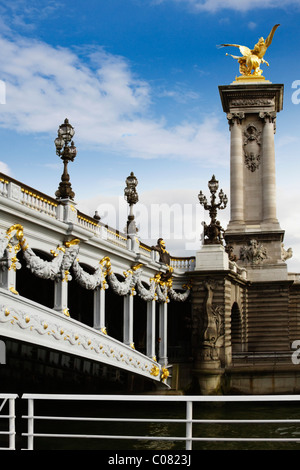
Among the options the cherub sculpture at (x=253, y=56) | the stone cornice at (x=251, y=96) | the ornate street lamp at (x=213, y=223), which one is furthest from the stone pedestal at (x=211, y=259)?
the cherub sculpture at (x=253, y=56)

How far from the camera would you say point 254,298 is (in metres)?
51.8

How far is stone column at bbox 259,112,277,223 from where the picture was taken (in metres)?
54.7

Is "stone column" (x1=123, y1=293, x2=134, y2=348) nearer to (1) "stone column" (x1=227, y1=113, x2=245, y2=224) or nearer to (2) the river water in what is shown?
(2) the river water

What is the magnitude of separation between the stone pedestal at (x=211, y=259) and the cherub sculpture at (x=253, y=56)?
23.5 meters

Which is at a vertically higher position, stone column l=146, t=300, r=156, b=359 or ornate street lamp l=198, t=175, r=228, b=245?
ornate street lamp l=198, t=175, r=228, b=245

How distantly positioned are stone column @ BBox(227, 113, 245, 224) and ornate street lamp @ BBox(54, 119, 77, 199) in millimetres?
31275

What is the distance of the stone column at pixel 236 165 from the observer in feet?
181

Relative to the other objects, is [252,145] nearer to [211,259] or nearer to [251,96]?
[251,96]

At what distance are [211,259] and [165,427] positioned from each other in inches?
508

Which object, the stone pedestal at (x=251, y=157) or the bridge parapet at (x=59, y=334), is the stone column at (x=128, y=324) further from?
the stone pedestal at (x=251, y=157)

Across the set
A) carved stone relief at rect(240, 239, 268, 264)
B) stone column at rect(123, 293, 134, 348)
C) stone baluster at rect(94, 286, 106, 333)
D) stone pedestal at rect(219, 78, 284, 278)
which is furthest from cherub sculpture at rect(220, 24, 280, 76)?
stone baluster at rect(94, 286, 106, 333)

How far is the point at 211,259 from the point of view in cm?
3884
